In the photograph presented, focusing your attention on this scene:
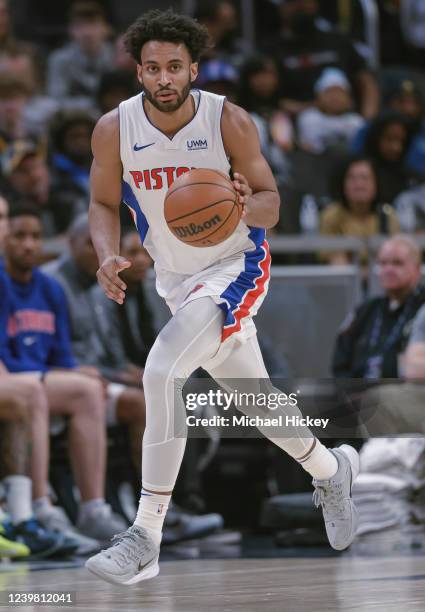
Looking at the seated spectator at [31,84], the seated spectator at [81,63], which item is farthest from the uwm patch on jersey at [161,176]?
the seated spectator at [81,63]

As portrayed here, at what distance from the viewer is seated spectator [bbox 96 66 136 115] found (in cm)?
1091

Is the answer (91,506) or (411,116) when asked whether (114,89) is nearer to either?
(411,116)

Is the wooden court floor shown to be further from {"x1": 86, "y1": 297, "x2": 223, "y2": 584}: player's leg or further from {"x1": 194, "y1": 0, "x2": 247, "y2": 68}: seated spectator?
{"x1": 194, "y1": 0, "x2": 247, "y2": 68}: seated spectator

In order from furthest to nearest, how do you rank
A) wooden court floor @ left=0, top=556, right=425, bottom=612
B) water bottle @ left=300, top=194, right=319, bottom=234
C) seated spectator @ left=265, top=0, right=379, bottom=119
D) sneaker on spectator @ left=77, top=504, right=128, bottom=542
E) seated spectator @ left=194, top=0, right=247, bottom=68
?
1. seated spectator @ left=265, top=0, right=379, bottom=119
2. seated spectator @ left=194, top=0, right=247, bottom=68
3. water bottle @ left=300, top=194, right=319, bottom=234
4. sneaker on spectator @ left=77, top=504, right=128, bottom=542
5. wooden court floor @ left=0, top=556, right=425, bottom=612

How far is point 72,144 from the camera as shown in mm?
9547

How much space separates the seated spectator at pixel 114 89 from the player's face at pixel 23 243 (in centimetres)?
360

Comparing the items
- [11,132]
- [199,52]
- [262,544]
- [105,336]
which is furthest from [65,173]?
[199,52]

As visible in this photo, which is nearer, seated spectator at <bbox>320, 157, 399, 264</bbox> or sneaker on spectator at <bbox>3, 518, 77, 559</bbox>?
sneaker on spectator at <bbox>3, 518, 77, 559</bbox>

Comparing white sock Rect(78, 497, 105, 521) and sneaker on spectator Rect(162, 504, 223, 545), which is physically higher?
white sock Rect(78, 497, 105, 521)

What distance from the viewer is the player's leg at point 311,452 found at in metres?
5.16

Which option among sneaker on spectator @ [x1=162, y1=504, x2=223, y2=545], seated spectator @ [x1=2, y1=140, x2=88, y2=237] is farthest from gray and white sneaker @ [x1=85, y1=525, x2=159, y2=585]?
seated spectator @ [x1=2, y1=140, x2=88, y2=237]

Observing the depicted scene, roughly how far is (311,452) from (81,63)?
7302 millimetres

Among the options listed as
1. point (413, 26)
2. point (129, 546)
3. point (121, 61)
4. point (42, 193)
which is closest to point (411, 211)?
point (42, 193)

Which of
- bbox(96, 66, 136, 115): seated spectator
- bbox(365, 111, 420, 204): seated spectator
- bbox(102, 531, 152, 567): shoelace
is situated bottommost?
bbox(102, 531, 152, 567): shoelace
